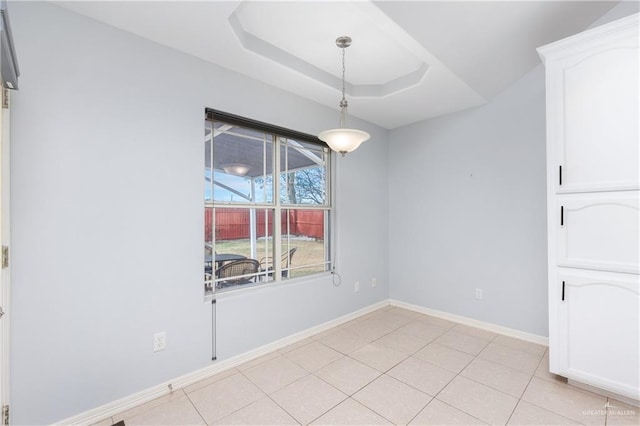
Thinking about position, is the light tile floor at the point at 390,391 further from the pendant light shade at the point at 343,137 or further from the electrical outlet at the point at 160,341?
the pendant light shade at the point at 343,137

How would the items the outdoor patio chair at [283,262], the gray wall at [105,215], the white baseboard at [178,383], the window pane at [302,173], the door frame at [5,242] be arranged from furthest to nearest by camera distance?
the window pane at [302,173] → the outdoor patio chair at [283,262] → the white baseboard at [178,383] → the gray wall at [105,215] → the door frame at [5,242]

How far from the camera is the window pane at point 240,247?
2574 millimetres

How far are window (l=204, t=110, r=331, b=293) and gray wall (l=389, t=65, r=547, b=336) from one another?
121 centimetres

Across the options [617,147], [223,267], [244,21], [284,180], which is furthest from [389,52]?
[223,267]

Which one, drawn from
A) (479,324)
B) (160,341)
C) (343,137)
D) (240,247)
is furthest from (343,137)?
(479,324)

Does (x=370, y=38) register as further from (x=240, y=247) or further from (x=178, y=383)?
(x=178, y=383)

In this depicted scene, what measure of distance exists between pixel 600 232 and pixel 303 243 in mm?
2448

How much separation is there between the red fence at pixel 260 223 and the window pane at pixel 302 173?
0.15m

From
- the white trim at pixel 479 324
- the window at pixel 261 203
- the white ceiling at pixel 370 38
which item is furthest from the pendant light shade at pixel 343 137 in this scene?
the white trim at pixel 479 324

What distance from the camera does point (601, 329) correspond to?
2.00 metres

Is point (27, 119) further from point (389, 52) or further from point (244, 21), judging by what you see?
point (389, 52)

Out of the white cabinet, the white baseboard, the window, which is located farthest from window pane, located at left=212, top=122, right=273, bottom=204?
the white cabinet

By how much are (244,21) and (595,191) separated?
8.84 feet

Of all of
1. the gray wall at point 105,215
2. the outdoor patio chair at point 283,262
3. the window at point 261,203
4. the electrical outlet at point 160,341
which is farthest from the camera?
the outdoor patio chair at point 283,262
